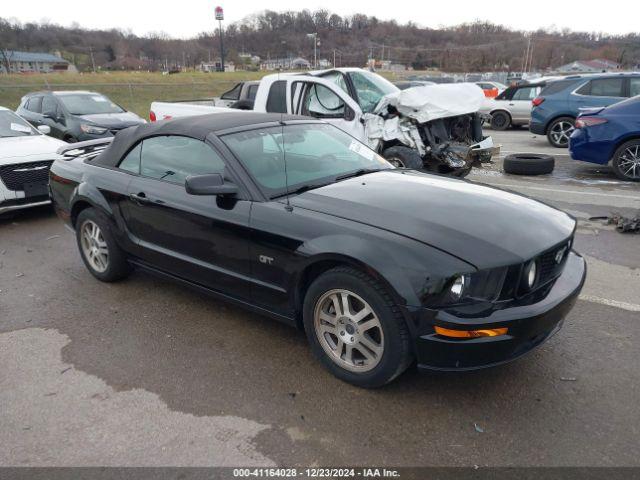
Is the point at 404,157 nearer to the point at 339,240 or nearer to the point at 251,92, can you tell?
the point at 251,92

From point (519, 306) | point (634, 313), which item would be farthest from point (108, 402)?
point (634, 313)

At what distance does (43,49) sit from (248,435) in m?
95.8

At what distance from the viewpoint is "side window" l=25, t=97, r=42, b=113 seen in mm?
11948

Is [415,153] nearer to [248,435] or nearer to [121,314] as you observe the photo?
[121,314]

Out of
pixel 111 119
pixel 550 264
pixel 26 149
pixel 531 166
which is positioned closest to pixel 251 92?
pixel 111 119

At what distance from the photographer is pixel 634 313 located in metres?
3.73

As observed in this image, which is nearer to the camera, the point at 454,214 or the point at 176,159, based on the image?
the point at 454,214

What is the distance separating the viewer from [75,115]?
1109cm

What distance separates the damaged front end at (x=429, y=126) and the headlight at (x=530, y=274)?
18.1 feet

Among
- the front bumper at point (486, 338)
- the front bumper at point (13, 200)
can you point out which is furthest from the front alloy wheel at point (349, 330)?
the front bumper at point (13, 200)

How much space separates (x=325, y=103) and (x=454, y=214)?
19.1ft

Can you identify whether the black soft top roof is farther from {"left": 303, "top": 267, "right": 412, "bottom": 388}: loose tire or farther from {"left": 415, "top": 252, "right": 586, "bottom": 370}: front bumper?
{"left": 415, "top": 252, "right": 586, "bottom": 370}: front bumper

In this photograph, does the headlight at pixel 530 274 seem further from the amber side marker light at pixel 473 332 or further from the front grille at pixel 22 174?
the front grille at pixel 22 174

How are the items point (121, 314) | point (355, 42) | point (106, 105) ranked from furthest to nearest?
point (355, 42), point (106, 105), point (121, 314)
